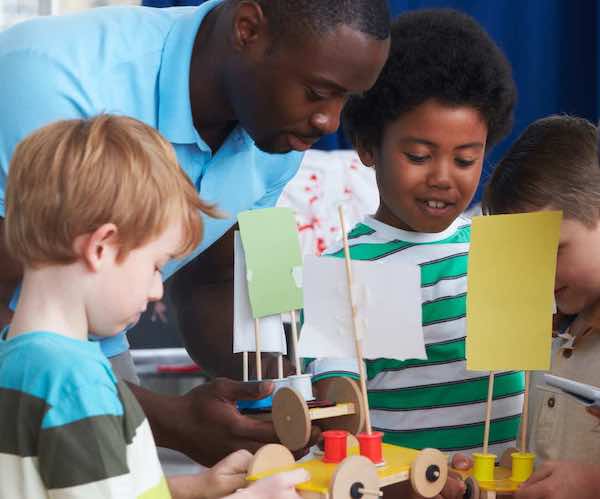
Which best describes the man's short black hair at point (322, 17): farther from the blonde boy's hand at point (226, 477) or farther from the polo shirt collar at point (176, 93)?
the blonde boy's hand at point (226, 477)

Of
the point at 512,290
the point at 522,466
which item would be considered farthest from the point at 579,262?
the point at 522,466

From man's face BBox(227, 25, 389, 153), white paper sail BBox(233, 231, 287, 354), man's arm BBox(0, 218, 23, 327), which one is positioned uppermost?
man's face BBox(227, 25, 389, 153)

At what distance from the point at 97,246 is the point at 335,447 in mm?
349

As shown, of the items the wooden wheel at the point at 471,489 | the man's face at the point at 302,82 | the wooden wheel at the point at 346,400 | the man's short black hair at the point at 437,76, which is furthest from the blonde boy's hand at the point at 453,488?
the man's short black hair at the point at 437,76

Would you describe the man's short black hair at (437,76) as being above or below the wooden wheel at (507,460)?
above

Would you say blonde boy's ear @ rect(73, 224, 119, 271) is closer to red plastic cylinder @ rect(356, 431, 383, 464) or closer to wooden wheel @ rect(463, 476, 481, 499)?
red plastic cylinder @ rect(356, 431, 383, 464)

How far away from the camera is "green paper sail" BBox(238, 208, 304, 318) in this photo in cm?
112

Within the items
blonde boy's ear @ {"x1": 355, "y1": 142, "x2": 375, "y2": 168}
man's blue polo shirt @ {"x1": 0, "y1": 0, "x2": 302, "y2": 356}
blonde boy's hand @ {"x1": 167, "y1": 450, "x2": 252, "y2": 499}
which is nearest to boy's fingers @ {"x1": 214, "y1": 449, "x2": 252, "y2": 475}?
blonde boy's hand @ {"x1": 167, "y1": 450, "x2": 252, "y2": 499}

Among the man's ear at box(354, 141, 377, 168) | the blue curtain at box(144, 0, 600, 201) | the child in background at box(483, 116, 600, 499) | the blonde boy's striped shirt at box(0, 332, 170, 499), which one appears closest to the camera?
the blonde boy's striped shirt at box(0, 332, 170, 499)

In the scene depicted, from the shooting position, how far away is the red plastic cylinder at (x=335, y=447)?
0.99m

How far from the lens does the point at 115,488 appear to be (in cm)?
77

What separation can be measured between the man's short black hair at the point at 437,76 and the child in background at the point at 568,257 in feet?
0.44

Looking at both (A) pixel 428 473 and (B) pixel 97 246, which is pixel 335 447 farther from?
(B) pixel 97 246

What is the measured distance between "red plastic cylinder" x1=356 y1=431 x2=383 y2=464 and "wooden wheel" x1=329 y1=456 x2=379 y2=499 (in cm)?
5
